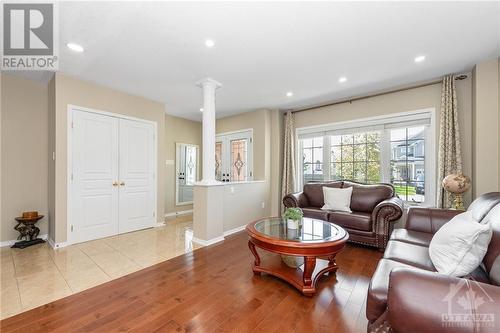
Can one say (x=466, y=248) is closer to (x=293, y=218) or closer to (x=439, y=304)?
(x=439, y=304)

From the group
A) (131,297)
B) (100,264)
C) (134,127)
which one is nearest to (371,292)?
(131,297)

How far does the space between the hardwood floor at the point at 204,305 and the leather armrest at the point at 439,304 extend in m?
0.78

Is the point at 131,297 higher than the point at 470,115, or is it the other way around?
the point at 470,115

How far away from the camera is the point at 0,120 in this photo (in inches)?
126

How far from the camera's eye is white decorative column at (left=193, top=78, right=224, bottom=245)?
347 cm

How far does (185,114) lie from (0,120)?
125 inches

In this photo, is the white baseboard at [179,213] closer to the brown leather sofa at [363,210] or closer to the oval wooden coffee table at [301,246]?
the brown leather sofa at [363,210]

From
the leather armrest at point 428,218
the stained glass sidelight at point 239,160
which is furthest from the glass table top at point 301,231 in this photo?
the stained glass sidelight at point 239,160

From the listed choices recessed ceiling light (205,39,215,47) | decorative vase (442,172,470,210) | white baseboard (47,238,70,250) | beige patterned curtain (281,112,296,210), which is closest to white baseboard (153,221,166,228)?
white baseboard (47,238,70,250)

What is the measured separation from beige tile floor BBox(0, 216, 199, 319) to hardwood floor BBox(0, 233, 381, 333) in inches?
7.8

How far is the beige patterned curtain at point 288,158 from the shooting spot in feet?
16.4

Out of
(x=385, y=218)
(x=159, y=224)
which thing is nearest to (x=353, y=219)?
Answer: (x=385, y=218)

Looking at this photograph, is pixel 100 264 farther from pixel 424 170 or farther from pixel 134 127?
pixel 424 170

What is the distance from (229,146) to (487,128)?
4695 mm
